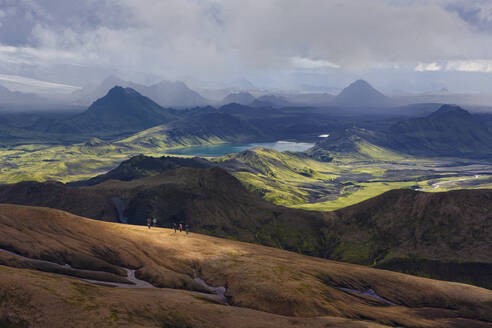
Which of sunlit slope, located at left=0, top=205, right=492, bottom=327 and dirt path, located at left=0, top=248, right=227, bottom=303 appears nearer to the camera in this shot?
sunlit slope, located at left=0, top=205, right=492, bottom=327

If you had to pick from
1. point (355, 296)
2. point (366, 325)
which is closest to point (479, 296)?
point (355, 296)

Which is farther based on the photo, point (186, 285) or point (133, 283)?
point (186, 285)

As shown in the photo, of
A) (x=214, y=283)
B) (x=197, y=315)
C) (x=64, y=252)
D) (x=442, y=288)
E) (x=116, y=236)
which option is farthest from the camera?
(x=442, y=288)

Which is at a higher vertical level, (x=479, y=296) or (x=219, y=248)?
(x=219, y=248)

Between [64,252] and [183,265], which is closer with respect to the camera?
[64,252]

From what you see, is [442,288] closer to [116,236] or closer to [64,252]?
[116,236]

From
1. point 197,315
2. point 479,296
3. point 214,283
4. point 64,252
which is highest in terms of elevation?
point 64,252

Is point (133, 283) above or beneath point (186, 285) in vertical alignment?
above

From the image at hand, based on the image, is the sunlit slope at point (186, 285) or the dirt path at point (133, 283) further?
the dirt path at point (133, 283)
